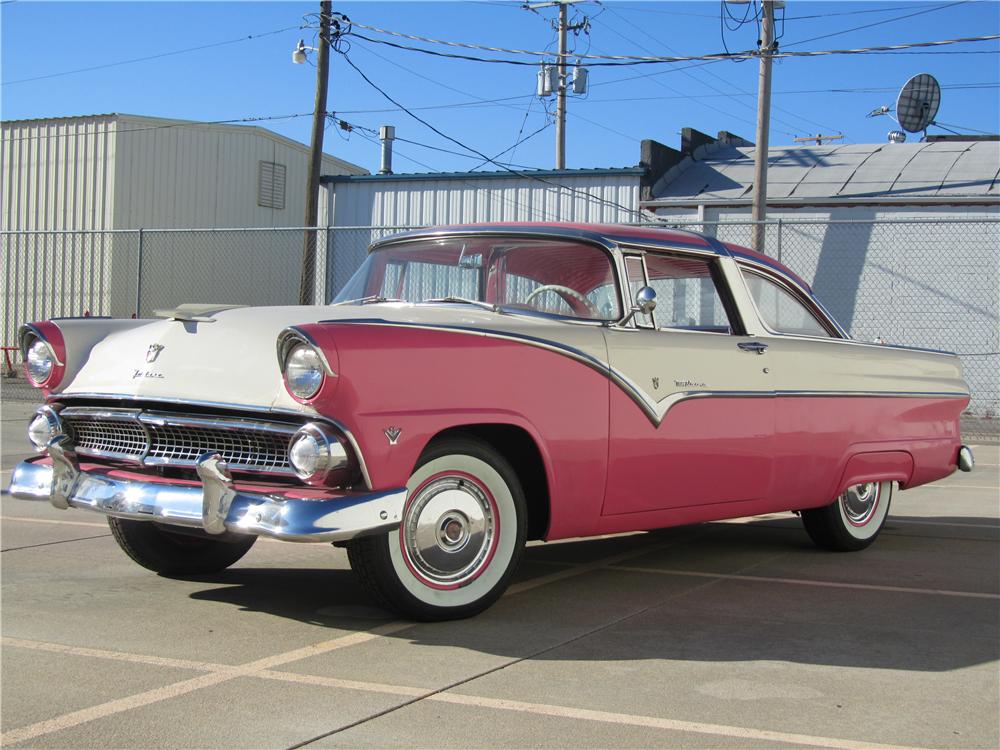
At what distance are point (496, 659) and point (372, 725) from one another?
812 mm

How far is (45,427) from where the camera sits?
4.78 metres

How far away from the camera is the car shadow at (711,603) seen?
13.9ft

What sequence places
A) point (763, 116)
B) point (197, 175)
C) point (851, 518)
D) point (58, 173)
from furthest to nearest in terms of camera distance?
1. point (197, 175)
2. point (58, 173)
3. point (763, 116)
4. point (851, 518)

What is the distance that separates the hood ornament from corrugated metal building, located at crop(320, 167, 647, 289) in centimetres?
1469

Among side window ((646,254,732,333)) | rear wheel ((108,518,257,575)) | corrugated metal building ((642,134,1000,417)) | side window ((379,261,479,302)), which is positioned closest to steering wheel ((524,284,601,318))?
side window ((379,261,479,302))

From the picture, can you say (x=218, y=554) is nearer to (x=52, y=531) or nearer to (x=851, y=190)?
(x=52, y=531)

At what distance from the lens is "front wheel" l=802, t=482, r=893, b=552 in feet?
21.0

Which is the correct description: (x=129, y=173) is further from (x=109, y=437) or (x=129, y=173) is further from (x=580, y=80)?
(x=109, y=437)

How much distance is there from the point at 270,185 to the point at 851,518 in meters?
23.5

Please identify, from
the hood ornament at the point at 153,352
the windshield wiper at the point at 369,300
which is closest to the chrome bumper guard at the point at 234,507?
the hood ornament at the point at 153,352

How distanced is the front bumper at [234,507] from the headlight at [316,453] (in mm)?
98

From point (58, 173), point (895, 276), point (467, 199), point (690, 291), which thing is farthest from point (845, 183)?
point (58, 173)

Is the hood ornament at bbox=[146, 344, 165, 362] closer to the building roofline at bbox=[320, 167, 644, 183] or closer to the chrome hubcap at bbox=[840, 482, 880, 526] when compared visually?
the chrome hubcap at bbox=[840, 482, 880, 526]

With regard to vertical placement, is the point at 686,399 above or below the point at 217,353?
below
